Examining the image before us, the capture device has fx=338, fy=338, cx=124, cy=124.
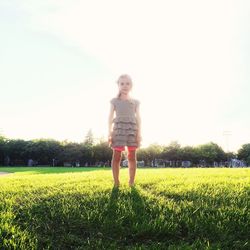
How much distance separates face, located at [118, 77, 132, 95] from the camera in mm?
7504

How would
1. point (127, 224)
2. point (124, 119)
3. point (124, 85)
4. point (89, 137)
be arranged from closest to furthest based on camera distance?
1. point (127, 224)
2. point (124, 119)
3. point (124, 85)
4. point (89, 137)


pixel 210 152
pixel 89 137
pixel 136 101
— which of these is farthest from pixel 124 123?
pixel 89 137

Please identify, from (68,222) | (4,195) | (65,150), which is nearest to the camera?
(68,222)

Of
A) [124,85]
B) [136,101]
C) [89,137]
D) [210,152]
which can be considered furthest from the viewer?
[89,137]

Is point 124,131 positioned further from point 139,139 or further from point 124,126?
point 139,139

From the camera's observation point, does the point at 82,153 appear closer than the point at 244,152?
Yes

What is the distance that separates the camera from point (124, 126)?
7.32m

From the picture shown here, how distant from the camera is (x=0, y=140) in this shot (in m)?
123

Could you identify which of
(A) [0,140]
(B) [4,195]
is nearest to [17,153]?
(A) [0,140]

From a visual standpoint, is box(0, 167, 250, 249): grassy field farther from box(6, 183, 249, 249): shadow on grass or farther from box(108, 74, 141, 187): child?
box(108, 74, 141, 187): child

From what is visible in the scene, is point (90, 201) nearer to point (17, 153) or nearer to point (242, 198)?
point (242, 198)

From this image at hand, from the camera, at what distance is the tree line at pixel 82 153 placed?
114m

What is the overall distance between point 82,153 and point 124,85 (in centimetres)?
10838

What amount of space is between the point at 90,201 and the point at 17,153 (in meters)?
119
